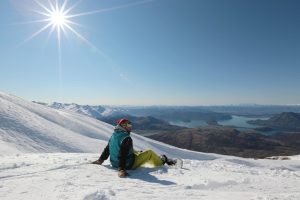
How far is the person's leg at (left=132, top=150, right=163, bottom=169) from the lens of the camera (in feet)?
33.9

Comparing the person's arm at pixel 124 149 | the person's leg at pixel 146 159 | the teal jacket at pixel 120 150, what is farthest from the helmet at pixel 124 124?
the person's leg at pixel 146 159

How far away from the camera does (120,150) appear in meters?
9.95

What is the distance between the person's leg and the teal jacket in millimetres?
231

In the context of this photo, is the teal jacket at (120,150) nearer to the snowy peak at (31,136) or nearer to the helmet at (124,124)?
the helmet at (124,124)

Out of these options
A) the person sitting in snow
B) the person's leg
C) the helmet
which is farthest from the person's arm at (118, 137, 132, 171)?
the person's leg

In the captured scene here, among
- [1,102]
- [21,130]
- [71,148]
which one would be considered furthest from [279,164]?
[1,102]

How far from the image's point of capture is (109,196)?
6.65m

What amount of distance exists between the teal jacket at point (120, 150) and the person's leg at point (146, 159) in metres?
0.23

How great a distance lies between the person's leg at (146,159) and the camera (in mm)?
10328

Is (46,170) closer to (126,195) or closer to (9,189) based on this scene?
(9,189)

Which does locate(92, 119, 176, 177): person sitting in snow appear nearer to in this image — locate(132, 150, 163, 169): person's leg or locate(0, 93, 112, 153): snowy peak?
locate(132, 150, 163, 169): person's leg

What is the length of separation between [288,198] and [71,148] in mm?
28051

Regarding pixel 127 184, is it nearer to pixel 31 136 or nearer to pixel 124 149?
pixel 124 149

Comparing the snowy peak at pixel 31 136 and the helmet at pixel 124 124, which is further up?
the helmet at pixel 124 124
